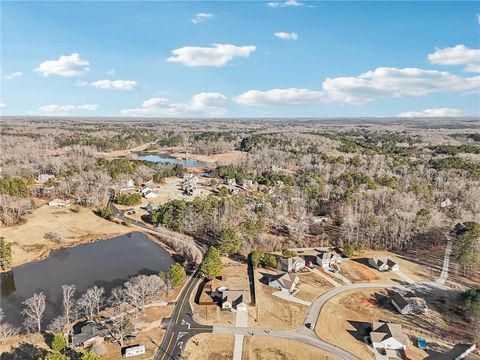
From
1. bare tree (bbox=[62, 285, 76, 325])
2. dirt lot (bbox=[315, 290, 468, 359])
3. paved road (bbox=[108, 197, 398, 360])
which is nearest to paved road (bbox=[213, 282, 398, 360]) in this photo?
paved road (bbox=[108, 197, 398, 360])

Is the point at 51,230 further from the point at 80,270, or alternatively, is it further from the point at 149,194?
the point at 149,194

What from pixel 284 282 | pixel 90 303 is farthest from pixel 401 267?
pixel 90 303

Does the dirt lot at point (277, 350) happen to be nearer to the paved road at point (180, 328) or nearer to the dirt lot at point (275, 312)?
the dirt lot at point (275, 312)

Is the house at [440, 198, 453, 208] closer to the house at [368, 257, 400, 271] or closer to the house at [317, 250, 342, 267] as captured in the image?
the house at [368, 257, 400, 271]

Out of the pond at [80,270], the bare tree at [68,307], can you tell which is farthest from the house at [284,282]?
the bare tree at [68,307]

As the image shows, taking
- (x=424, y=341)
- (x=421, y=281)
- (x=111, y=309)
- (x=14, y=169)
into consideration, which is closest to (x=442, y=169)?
(x=421, y=281)

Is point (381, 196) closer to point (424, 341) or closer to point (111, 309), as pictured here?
point (424, 341)
